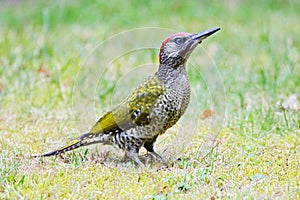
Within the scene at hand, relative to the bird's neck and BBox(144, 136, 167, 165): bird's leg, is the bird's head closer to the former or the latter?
the bird's neck

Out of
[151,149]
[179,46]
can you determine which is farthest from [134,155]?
[179,46]

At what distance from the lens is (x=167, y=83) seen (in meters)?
4.08

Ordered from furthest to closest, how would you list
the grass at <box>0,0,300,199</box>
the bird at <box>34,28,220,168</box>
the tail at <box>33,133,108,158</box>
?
the tail at <box>33,133,108,158</box>
the bird at <box>34,28,220,168</box>
the grass at <box>0,0,300,199</box>

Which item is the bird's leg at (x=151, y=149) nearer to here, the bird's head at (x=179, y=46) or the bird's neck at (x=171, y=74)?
the bird's neck at (x=171, y=74)

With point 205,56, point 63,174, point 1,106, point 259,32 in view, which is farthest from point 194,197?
point 259,32

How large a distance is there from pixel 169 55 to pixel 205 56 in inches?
110

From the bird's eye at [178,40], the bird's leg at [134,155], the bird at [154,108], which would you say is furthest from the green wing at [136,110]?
the bird's eye at [178,40]

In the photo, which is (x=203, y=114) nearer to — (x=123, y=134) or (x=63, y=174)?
(x=123, y=134)

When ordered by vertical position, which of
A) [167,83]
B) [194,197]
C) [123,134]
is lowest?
[194,197]

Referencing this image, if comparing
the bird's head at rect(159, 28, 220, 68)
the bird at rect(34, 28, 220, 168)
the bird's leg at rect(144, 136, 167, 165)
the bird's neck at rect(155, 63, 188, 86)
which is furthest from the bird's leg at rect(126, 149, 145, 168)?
the bird's head at rect(159, 28, 220, 68)

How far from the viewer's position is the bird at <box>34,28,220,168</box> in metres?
4.00

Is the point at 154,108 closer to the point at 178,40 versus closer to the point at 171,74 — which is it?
the point at 171,74

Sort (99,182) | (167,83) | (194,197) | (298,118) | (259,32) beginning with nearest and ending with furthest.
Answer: (194,197)
(99,182)
(167,83)
(298,118)
(259,32)

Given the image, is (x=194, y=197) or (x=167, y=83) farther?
(x=167, y=83)
